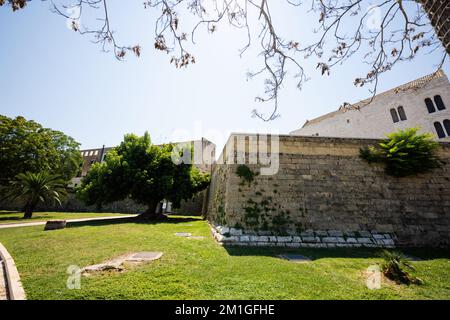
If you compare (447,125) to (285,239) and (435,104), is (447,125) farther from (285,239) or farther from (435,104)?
(285,239)

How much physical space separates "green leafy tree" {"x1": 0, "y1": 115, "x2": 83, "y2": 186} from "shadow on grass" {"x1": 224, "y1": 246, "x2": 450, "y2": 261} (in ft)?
67.9

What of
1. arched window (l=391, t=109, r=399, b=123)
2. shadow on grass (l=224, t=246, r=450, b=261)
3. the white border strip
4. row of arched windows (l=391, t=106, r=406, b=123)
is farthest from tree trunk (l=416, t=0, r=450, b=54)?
arched window (l=391, t=109, r=399, b=123)

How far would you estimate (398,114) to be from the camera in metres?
20.0

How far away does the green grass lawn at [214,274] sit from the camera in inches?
129

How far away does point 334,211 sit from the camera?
7.89 meters

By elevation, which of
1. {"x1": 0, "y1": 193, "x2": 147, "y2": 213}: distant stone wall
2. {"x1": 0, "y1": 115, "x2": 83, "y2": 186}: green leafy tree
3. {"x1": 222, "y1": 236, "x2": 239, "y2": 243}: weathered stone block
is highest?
{"x1": 0, "y1": 115, "x2": 83, "y2": 186}: green leafy tree

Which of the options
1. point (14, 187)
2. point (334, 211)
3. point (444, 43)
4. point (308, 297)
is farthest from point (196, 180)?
point (14, 187)

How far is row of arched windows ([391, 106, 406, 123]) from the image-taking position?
19622 millimetres

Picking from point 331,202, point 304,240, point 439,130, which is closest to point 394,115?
point 439,130

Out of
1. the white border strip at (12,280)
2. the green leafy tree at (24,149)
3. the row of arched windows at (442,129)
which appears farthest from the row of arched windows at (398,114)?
the green leafy tree at (24,149)

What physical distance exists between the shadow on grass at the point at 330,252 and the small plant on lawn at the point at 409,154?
3.36 meters

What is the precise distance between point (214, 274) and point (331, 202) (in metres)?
6.21

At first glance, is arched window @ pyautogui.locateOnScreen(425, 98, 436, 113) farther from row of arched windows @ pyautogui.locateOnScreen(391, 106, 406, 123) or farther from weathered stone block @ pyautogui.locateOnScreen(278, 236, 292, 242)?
weathered stone block @ pyautogui.locateOnScreen(278, 236, 292, 242)
